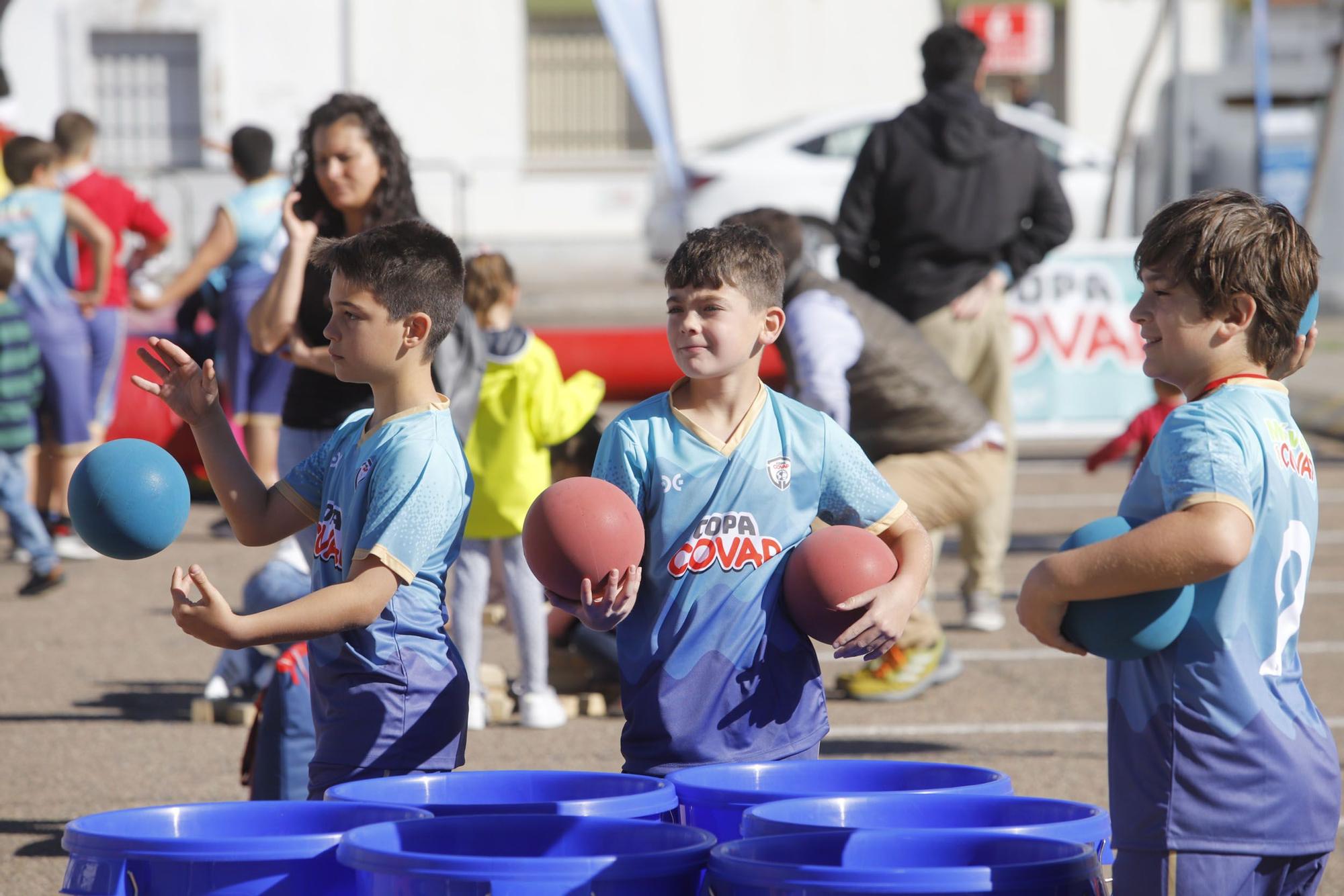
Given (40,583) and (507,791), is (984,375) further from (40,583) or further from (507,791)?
(507,791)

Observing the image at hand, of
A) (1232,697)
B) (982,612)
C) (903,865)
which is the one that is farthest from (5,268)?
(1232,697)

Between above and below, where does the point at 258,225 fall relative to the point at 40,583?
above

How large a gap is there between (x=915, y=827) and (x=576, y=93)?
26.0 metres

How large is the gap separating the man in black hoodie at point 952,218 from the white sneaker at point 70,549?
15.0 feet

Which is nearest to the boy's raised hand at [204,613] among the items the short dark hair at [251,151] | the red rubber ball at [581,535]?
the red rubber ball at [581,535]

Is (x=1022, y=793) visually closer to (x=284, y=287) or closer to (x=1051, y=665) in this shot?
(x=1051, y=665)

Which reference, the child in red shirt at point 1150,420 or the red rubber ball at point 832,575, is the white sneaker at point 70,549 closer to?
the child in red shirt at point 1150,420

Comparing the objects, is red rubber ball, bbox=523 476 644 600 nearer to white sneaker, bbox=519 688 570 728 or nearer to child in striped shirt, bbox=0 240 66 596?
white sneaker, bbox=519 688 570 728

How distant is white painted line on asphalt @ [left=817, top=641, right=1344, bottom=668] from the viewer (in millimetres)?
7145

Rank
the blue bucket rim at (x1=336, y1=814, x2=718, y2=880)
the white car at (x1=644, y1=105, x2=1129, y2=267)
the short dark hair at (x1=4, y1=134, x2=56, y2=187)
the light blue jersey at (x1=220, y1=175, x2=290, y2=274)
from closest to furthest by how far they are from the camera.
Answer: the blue bucket rim at (x1=336, y1=814, x2=718, y2=880)
the light blue jersey at (x1=220, y1=175, x2=290, y2=274)
the short dark hair at (x1=4, y1=134, x2=56, y2=187)
the white car at (x1=644, y1=105, x2=1129, y2=267)

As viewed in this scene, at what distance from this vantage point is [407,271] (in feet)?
11.4

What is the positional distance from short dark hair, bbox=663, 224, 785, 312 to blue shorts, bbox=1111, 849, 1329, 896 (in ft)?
4.20

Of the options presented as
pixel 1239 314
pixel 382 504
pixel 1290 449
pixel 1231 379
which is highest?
pixel 1239 314

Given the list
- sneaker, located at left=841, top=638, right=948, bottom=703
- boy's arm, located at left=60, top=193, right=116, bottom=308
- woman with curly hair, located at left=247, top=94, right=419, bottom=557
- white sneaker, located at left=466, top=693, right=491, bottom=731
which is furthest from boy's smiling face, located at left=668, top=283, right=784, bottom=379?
boy's arm, located at left=60, top=193, right=116, bottom=308
